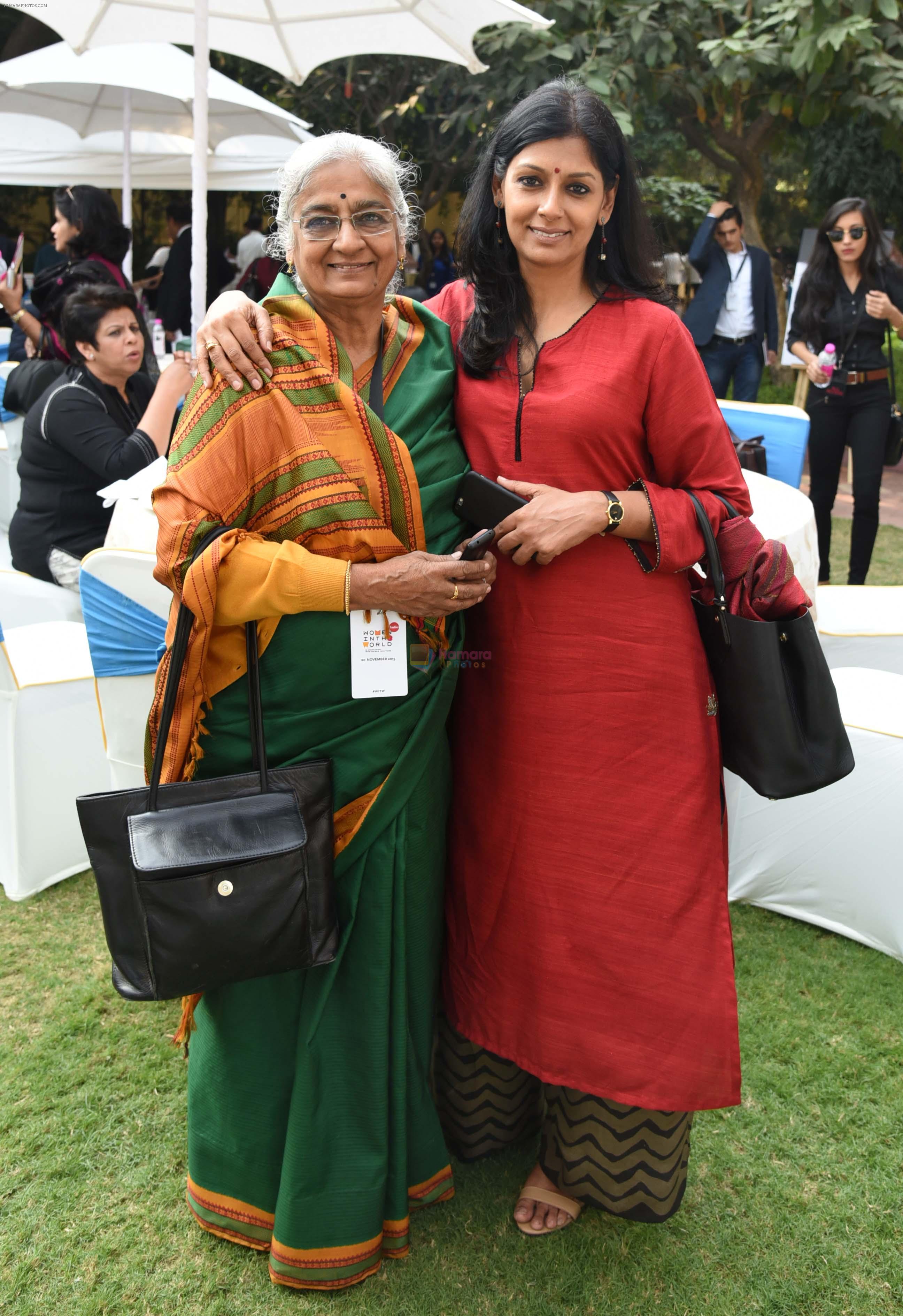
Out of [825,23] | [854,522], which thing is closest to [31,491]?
[854,522]

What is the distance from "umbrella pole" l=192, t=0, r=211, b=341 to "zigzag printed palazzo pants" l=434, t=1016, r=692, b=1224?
2.53m

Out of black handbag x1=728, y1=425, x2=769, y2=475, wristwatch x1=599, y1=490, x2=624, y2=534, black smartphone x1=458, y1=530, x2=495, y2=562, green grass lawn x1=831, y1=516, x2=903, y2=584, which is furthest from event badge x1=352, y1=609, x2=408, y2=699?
green grass lawn x1=831, y1=516, x2=903, y2=584

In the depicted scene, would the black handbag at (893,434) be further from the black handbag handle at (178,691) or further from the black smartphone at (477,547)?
the black handbag handle at (178,691)

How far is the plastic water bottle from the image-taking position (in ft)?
19.1

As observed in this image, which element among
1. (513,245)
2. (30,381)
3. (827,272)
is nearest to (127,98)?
(30,381)

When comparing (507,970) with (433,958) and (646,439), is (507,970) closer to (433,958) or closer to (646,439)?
(433,958)

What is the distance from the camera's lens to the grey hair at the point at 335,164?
1.78 meters

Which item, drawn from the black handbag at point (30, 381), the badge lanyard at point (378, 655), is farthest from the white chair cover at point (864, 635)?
the black handbag at point (30, 381)

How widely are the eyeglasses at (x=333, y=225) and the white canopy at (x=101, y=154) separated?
7.09 metres

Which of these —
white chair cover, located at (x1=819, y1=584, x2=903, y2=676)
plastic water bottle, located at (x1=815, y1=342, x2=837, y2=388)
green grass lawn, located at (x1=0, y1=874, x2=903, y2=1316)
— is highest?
plastic water bottle, located at (x1=815, y1=342, x2=837, y2=388)

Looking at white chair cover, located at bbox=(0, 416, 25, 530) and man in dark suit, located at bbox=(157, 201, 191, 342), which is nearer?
white chair cover, located at bbox=(0, 416, 25, 530)

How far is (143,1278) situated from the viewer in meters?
2.03

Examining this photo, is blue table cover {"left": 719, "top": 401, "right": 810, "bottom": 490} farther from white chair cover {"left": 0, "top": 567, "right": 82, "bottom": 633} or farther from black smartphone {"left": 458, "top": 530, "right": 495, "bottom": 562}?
black smartphone {"left": 458, "top": 530, "right": 495, "bottom": 562}

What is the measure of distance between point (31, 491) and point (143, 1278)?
9.60ft
